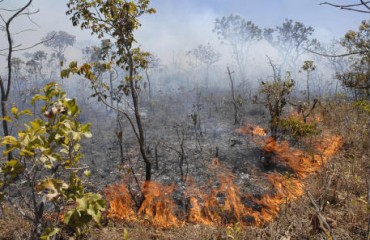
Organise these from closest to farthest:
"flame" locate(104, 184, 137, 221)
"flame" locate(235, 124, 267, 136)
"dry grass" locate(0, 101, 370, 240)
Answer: "dry grass" locate(0, 101, 370, 240), "flame" locate(104, 184, 137, 221), "flame" locate(235, 124, 267, 136)

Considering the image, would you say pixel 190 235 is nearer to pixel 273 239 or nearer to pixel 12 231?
pixel 273 239

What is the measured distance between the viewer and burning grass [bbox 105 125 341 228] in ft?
18.8

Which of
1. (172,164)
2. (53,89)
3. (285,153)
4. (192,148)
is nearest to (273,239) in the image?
(53,89)

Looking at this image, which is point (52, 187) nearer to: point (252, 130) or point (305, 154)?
point (305, 154)

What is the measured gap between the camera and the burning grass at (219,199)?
5723mm

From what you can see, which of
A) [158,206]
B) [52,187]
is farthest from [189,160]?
[52,187]

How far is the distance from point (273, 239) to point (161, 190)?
3.80 meters

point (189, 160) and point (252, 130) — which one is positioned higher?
point (252, 130)

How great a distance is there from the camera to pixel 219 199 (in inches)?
280

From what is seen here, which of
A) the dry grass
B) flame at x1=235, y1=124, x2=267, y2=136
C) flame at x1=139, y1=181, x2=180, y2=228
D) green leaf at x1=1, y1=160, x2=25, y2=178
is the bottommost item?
flame at x1=139, y1=181, x2=180, y2=228

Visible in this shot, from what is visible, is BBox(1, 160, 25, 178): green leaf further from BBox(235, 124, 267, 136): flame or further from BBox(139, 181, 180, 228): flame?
BBox(235, 124, 267, 136): flame

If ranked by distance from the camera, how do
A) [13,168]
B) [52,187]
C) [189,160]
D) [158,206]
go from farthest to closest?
[189,160]
[158,206]
[13,168]
[52,187]

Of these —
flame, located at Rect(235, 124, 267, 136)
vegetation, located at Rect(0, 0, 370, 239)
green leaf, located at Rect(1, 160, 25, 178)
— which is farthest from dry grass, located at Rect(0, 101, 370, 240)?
flame, located at Rect(235, 124, 267, 136)

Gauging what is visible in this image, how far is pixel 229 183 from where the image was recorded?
8117 mm
